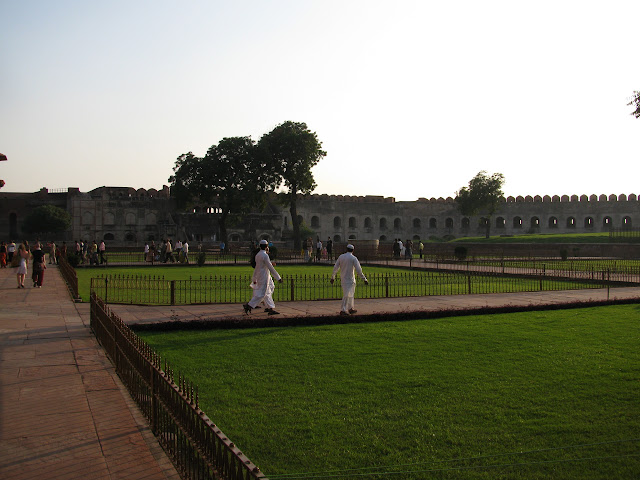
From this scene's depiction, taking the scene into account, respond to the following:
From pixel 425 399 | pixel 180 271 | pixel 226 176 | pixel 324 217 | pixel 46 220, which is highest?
pixel 226 176

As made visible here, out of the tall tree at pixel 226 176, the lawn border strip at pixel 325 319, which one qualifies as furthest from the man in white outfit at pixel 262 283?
the tall tree at pixel 226 176

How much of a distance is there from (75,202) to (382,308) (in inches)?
1592

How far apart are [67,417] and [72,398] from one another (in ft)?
1.53

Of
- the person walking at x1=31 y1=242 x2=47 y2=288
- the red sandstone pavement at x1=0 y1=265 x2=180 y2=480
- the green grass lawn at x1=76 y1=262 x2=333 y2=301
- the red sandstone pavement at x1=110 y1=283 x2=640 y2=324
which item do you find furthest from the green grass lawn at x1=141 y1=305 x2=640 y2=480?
the green grass lawn at x1=76 y1=262 x2=333 y2=301

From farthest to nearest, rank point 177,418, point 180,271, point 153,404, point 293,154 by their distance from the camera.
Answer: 1. point 293,154
2. point 180,271
3. point 153,404
4. point 177,418

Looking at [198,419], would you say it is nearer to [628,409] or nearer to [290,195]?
[628,409]

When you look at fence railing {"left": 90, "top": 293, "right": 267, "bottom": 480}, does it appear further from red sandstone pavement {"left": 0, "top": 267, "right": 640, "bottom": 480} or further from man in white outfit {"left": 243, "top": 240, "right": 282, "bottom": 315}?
man in white outfit {"left": 243, "top": 240, "right": 282, "bottom": 315}

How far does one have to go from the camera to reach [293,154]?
3712 centimetres

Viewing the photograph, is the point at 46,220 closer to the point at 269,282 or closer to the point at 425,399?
the point at 269,282

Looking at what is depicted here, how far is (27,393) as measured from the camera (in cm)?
439

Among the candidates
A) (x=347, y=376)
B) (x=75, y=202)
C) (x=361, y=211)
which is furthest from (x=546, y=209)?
(x=347, y=376)

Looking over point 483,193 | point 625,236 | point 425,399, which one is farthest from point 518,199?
point 425,399

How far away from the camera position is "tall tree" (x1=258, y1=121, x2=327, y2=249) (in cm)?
3706

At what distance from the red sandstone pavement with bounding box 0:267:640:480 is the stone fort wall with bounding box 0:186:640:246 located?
35786mm
